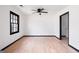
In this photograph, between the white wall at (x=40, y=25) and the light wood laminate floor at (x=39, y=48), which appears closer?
the light wood laminate floor at (x=39, y=48)

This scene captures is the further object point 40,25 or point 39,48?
point 40,25

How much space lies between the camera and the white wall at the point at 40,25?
9.96m

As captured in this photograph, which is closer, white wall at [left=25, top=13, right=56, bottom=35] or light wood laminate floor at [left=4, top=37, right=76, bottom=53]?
light wood laminate floor at [left=4, top=37, right=76, bottom=53]

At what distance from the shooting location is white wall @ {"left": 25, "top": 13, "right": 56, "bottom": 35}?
996 centimetres

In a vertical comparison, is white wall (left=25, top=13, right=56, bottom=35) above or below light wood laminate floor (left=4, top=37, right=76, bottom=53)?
above

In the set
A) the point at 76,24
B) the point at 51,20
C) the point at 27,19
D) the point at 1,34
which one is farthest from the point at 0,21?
the point at 51,20

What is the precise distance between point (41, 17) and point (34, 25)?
3.63 ft

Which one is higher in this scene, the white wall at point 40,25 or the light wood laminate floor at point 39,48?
the white wall at point 40,25

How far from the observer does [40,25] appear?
10.1 m

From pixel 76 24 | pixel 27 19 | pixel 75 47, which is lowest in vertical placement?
pixel 75 47

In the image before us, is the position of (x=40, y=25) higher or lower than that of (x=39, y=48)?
higher

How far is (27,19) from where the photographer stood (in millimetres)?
9953
